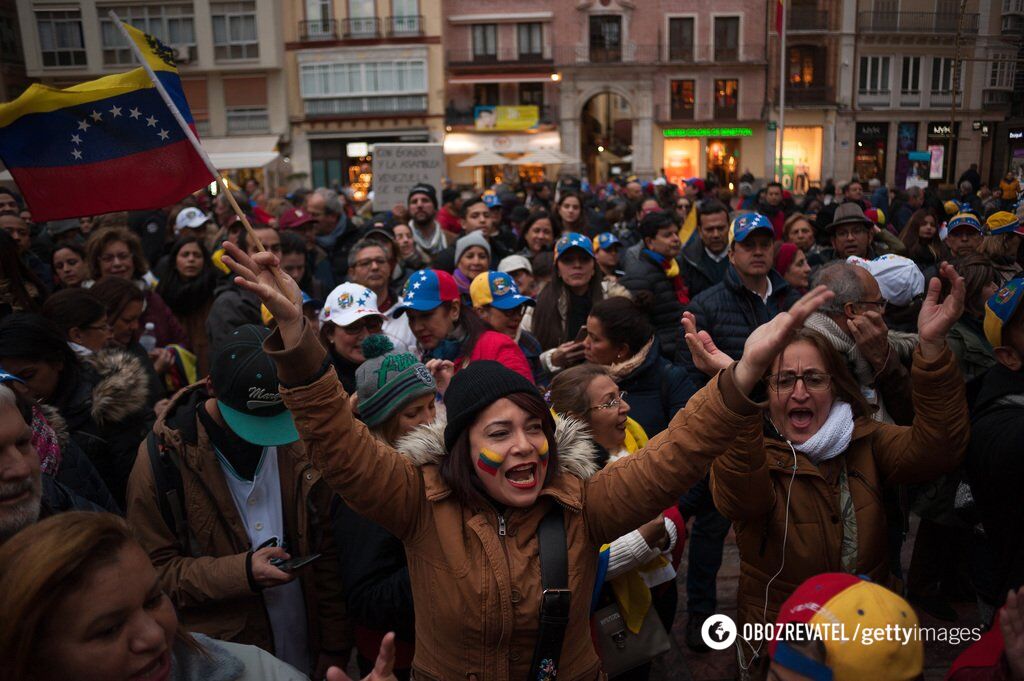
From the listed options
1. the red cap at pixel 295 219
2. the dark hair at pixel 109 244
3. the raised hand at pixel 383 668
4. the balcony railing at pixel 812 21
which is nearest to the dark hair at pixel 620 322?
the raised hand at pixel 383 668

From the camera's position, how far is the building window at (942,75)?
5491mm

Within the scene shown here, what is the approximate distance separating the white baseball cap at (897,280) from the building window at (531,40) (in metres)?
32.8

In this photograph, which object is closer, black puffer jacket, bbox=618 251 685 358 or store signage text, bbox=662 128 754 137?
black puffer jacket, bbox=618 251 685 358

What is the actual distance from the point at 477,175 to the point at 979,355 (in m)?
33.3

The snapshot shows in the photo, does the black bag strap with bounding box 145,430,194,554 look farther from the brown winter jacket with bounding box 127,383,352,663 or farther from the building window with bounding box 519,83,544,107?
the building window with bounding box 519,83,544,107

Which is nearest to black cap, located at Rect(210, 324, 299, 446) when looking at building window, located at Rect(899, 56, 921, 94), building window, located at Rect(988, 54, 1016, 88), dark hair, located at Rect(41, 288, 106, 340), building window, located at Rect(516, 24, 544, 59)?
dark hair, located at Rect(41, 288, 106, 340)

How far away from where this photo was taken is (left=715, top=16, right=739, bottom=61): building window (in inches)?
1335

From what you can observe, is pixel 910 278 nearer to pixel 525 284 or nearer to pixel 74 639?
pixel 525 284

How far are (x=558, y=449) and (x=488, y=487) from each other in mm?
264

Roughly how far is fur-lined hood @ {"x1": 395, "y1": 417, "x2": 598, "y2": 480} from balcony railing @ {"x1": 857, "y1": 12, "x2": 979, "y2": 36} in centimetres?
397

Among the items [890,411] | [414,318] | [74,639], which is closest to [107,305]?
[414,318]

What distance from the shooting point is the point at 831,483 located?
2535 mm

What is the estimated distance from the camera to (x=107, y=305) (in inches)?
168

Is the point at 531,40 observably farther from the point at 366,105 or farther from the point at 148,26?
the point at 148,26
